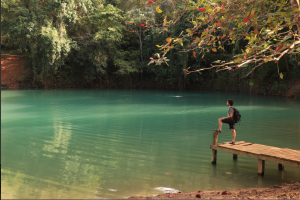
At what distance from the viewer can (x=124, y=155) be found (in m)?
7.48

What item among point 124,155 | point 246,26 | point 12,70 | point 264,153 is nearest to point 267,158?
point 264,153

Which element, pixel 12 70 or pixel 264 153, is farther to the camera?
pixel 12 70

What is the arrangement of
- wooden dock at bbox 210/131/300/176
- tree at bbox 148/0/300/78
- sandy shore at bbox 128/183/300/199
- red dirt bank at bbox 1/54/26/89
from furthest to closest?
red dirt bank at bbox 1/54/26/89 < wooden dock at bbox 210/131/300/176 < sandy shore at bbox 128/183/300/199 < tree at bbox 148/0/300/78

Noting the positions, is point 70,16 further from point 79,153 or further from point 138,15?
point 79,153

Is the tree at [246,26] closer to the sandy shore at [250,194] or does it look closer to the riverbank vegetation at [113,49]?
the sandy shore at [250,194]

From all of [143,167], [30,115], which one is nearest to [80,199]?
[143,167]

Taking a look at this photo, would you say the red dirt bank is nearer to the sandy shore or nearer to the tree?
the tree

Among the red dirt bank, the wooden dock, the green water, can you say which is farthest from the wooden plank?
the red dirt bank

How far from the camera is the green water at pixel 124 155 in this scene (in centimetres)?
537

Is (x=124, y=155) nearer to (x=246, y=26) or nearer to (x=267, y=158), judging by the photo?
(x=267, y=158)

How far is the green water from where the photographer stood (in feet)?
17.6

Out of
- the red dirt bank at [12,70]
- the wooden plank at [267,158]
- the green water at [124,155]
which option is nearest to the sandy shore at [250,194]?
the wooden plank at [267,158]

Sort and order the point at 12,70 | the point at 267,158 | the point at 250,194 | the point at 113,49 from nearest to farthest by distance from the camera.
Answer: the point at 250,194, the point at 267,158, the point at 113,49, the point at 12,70

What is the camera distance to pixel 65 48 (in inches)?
1192
